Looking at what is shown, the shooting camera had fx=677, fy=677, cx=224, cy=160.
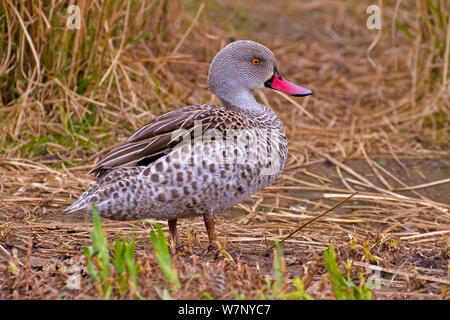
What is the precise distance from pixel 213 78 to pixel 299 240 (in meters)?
1.01

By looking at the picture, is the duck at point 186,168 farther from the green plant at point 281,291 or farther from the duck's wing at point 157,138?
the green plant at point 281,291

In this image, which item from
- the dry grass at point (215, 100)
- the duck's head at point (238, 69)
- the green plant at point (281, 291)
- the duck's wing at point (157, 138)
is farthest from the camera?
the duck's head at point (238, 69)

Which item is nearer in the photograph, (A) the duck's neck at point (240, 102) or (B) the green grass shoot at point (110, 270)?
(B) the green grass shoot at point (110, 270)

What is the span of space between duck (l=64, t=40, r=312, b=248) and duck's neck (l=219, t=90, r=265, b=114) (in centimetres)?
21

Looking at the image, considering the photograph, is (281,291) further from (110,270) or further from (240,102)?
(240,102)

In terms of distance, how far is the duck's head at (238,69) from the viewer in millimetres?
3682

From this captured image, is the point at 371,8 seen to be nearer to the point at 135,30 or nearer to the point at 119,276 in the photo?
the point at 135,30

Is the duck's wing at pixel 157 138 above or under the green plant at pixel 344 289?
above

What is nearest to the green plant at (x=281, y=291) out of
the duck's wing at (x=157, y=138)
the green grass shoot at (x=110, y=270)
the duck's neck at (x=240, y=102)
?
the green grass shoot at (x=110, y=270)

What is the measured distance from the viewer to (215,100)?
5.49 meters

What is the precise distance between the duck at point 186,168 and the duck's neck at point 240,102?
0.21 m

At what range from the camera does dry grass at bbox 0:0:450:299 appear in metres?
3.07

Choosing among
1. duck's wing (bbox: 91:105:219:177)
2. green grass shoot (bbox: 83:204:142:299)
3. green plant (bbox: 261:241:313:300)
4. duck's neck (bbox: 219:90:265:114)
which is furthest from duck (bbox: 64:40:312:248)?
green plant (bbox: 261:241:313:300)

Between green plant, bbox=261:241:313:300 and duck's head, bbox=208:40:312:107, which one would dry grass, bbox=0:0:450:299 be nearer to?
green plant, bbox=261:241:313:300
